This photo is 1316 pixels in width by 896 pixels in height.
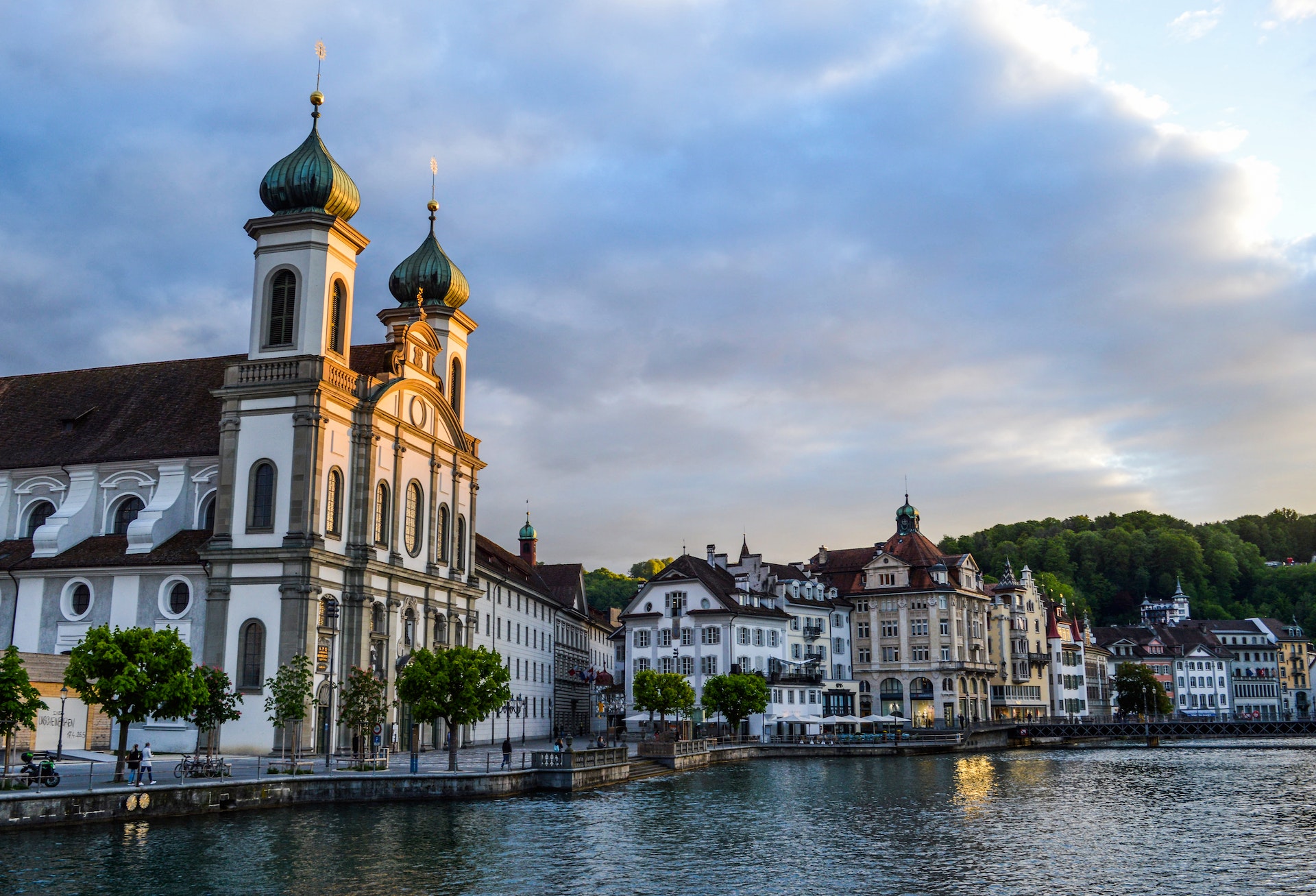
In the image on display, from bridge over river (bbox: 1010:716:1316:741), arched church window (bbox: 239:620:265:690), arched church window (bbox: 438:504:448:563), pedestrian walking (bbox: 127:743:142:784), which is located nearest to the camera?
pedestrian walking (bbox: 127:743:142:784)

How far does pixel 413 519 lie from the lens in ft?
206

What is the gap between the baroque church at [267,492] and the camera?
172 feet

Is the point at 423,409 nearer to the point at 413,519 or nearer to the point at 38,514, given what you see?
the point at 413,519

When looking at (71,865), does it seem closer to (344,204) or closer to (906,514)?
(344,204)

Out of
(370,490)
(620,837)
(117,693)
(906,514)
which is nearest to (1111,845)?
(620,837)

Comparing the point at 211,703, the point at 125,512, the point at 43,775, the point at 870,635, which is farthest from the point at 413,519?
the point at 870,635

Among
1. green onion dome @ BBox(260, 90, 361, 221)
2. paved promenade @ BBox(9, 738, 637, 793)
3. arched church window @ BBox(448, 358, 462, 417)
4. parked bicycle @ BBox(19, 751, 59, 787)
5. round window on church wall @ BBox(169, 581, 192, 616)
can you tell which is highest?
green onion dome @ BBox(260, 90, 361, 221)

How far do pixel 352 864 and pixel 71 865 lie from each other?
6.07 metres

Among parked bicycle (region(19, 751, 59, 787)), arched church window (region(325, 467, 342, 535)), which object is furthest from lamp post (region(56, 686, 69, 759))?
Answer: arched church window (region(325, 467, 342, 535))

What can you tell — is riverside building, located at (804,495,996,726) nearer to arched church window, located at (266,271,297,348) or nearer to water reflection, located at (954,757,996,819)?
water reflection, located at (954,757,996,819)

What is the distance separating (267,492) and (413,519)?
1038cm

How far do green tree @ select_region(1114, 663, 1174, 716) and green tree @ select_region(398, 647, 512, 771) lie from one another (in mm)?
107201

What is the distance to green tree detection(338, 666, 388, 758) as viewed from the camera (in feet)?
160

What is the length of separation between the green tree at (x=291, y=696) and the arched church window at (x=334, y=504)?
22.1ft
